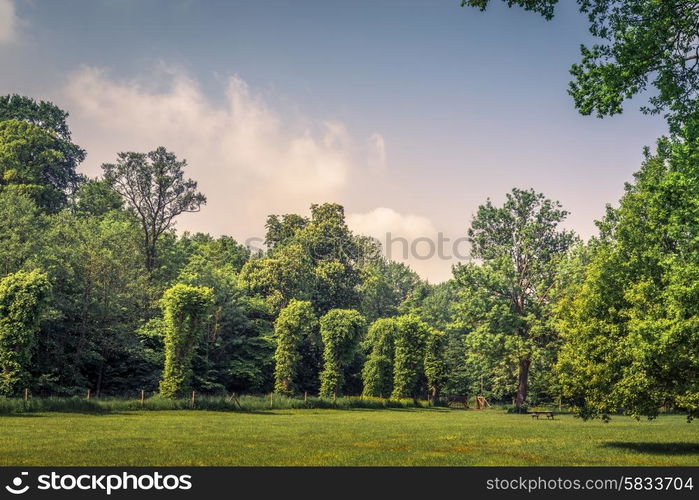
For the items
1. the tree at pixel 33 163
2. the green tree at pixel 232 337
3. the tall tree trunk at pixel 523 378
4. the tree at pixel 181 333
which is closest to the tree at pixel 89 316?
the green tree at pixel 232 337

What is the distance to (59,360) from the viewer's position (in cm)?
5484

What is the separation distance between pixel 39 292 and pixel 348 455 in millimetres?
29929

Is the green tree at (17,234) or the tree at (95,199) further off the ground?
the tree at (95,199)

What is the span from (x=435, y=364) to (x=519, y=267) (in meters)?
18.2

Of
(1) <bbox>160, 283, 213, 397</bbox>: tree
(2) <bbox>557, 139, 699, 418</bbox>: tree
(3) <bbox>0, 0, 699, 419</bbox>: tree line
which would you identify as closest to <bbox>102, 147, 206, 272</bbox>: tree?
(3) <bbox>0, 0, 699, 419</bbox>: tree line

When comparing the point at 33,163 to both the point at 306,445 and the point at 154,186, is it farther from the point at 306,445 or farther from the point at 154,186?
the point at 306,445

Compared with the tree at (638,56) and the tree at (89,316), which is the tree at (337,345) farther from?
the tree at (638,56)

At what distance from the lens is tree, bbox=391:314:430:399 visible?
7456cm

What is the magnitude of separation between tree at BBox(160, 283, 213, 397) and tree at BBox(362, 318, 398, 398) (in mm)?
Result: 27887

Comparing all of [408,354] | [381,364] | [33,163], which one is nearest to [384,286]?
[408,354]

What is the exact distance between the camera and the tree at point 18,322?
40.2 m

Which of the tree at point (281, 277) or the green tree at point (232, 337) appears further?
the tree at point (281, 277)

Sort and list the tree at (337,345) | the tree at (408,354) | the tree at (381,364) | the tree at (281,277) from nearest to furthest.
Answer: the tree at (337,345), the tree at (381,364), the tree at (408,354), the tree at (281,277)

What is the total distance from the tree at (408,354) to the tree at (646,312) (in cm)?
4646
